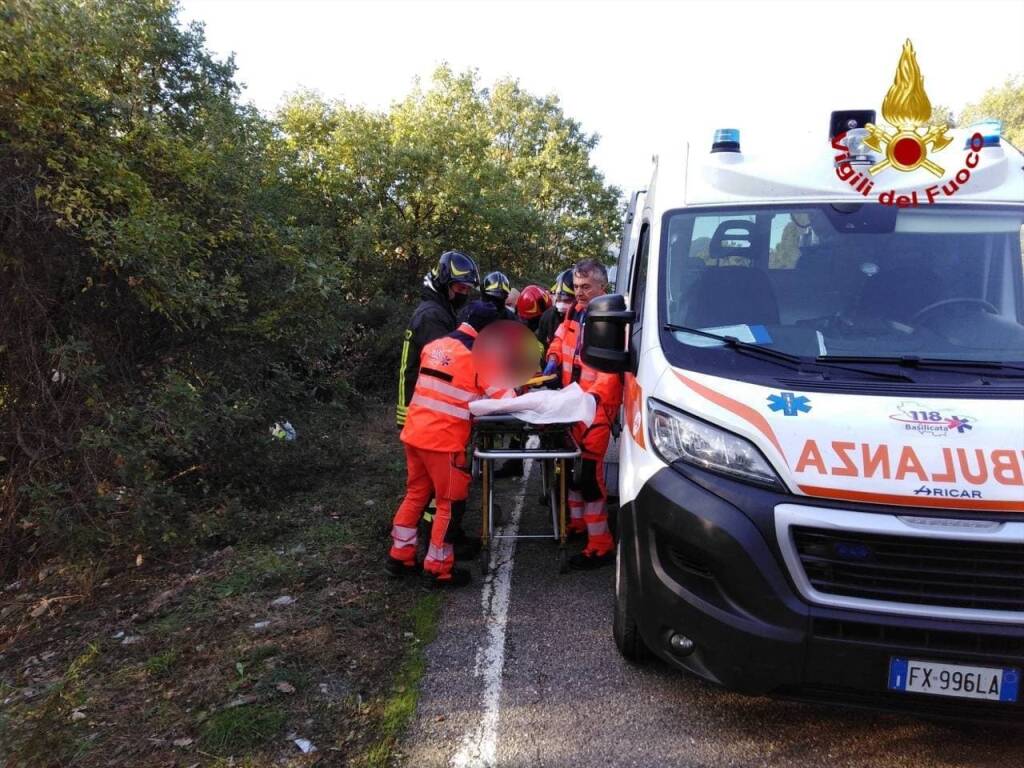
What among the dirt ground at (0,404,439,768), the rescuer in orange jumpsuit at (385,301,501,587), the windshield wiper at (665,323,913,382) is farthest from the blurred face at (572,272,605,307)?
the dirt ground at (0,404,439,768)

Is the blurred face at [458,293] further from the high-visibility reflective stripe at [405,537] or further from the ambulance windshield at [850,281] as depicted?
the ambulance windshield at [850,281]

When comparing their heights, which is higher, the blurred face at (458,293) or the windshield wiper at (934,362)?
the blurred face at (458,293)

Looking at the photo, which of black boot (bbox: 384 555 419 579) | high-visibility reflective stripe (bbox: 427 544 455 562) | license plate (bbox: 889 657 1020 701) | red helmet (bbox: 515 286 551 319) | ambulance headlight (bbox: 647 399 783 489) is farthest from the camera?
red helmet (bbox: 515 286 551 319)

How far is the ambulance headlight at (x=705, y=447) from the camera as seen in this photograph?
2.68 meters

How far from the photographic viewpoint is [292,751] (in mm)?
2994

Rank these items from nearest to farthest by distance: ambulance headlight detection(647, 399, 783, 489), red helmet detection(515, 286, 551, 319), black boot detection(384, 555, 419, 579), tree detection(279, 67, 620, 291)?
ambulance headlight detection(647, 399, 783, 489)
black boot detection(384, 555, 419, 579)
red helmet detection(515, 286, 551, 319)
tree detection(279, 67, 620, 291)

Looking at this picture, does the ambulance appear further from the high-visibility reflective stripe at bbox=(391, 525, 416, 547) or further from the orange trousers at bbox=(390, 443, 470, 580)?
the high-visibility reflective stripe at bbox=(391, 525, 416, 547)

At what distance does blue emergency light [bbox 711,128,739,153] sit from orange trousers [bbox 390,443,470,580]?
2.39 metres

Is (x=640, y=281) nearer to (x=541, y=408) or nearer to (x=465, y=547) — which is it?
(x=541, y=408)

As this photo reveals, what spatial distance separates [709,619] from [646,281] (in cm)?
190

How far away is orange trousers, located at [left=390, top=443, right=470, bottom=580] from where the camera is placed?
4.52m

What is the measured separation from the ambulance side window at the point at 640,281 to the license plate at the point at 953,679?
6.39 feet

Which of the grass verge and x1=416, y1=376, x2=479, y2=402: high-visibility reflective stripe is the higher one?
x1=416, y1=376, x2=479, y2=402: high-visibility reflective stripe

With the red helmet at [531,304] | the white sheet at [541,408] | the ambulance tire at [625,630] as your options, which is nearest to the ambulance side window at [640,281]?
the white sheet at [541,408]
